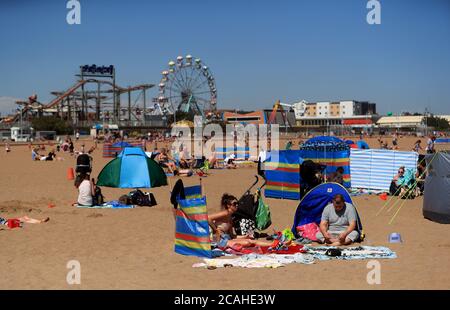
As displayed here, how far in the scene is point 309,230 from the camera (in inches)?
299

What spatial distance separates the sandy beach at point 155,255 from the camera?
5.28 metres

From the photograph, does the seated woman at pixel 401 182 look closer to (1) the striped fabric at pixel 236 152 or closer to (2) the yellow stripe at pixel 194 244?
(2) the yellow stripe at pixel 194 244

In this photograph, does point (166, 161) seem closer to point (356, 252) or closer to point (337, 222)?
point (337, 222)

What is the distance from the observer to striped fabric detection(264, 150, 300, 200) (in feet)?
37.3

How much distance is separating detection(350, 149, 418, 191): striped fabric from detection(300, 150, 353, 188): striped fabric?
123mm

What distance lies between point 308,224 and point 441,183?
8.31 feet

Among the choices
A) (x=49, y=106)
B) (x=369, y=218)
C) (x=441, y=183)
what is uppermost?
(x=49, y=106)

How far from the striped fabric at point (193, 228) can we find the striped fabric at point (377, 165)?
7.40 meters

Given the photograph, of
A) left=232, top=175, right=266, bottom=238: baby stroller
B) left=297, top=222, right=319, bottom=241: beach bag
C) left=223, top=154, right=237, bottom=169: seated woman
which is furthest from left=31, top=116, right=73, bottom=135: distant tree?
left=297, top=222, right=319, bottom=241: beach bag

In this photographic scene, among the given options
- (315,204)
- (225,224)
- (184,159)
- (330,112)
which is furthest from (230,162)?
(330,112)

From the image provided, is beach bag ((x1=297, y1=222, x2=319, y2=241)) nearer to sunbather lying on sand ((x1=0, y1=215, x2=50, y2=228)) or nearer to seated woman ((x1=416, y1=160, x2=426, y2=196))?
sunbather lying on sand ((x1=0, y1=215, x2=50, y2=228))

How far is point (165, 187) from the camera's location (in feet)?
44.4

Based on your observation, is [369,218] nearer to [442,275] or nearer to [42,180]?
[442,275]
